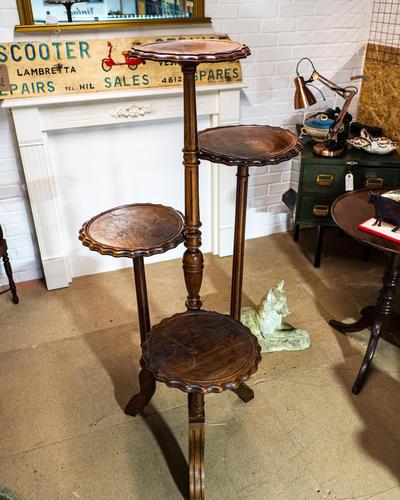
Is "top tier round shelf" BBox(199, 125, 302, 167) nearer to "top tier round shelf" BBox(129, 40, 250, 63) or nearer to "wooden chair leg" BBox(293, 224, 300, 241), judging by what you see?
"top tier round shelf" BBox(129, 40, 250, 63)

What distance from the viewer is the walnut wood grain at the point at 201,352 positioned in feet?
4.84

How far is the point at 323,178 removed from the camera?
289 cm

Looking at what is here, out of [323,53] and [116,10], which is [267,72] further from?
[116,10]

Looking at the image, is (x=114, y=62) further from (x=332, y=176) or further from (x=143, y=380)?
(x=143, y=380)

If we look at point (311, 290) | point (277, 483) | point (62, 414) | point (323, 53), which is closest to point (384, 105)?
point (323, 53)

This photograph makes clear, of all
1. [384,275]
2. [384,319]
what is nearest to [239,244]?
[384,275]

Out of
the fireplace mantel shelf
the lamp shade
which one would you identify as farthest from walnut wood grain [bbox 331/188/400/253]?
the fireplace mantel shelf

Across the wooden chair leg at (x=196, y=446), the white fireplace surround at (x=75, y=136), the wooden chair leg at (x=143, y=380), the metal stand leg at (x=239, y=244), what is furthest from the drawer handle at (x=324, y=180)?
the wooden chair leg at (x=196, y=446)

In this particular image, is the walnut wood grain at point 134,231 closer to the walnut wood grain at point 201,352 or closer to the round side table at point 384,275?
the walnut wood grain at point 201,352

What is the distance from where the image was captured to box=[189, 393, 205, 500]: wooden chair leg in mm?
1615

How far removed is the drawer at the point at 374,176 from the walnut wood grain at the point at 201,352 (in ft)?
5.08

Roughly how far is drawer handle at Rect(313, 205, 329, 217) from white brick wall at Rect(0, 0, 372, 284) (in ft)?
1.50

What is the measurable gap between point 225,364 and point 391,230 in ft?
3.06

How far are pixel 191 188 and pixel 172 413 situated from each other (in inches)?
40.5
